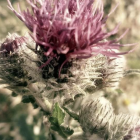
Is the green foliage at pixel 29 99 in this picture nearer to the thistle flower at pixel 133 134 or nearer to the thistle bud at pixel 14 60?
the thistle bud at pixel 14 60

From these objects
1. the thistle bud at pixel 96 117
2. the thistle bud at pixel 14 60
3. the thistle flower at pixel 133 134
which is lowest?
the thistle flower at pixel 133 134

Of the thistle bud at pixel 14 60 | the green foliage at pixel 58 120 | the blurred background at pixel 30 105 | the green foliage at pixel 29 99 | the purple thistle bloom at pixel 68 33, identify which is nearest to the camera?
the purple thistle bloom at pixel 68 33

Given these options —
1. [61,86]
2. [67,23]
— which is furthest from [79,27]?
[61,86]

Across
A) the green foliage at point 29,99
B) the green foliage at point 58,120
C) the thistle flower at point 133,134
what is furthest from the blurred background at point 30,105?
the green foliage at point 58,120

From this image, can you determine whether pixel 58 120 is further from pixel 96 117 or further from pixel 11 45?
pixel 11 45

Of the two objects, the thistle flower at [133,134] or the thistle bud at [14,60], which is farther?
the thistle flower at [133,134]

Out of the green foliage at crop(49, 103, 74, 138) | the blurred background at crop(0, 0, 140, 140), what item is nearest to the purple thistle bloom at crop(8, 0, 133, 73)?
the blurred background at crop(0, 0, 140, 140)

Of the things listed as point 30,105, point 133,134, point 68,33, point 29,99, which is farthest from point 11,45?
point 30,105

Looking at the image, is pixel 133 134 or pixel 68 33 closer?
pixel 68 33

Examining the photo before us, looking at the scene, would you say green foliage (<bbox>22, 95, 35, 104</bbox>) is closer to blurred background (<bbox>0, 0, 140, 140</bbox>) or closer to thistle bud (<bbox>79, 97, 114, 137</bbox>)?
thistle bud (<bbox>79, 97, 114, 137</bbox>)
